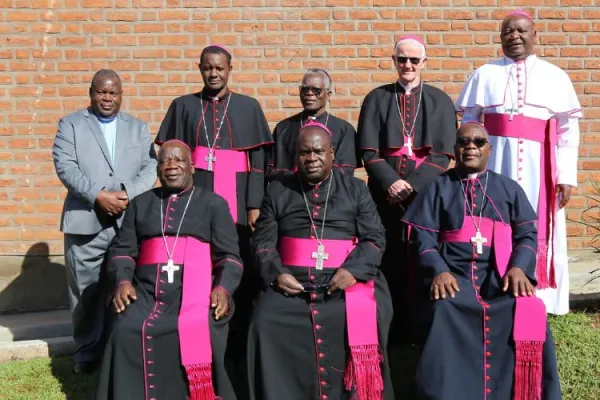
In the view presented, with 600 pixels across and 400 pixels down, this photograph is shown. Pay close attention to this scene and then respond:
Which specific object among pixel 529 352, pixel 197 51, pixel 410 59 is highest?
pixel 197 51

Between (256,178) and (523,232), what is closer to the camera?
(523,232)

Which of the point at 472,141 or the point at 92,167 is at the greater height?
the point at 472,141

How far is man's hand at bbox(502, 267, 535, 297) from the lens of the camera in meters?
5.00

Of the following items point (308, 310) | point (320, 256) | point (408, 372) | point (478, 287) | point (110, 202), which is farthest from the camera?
point (408, 372)

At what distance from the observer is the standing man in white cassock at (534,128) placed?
5.96m

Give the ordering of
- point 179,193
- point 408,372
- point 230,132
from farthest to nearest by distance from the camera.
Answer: point 230,132
point 408,372
point 179,193

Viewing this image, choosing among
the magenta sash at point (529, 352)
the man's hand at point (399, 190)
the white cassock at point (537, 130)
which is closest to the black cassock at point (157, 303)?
the man's hand at point (399, 190)

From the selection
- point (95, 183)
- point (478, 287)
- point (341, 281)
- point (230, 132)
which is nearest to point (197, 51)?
point (230, 132)

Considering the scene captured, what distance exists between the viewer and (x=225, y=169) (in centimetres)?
598

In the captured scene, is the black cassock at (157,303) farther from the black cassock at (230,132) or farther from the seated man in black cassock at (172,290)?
the black cassock at (230,132)

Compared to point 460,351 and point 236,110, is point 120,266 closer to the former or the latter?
point 236,110

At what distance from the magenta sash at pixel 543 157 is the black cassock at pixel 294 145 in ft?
3.24

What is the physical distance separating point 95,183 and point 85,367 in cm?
127

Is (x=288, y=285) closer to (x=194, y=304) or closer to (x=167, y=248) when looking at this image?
(x=194, y=304)
